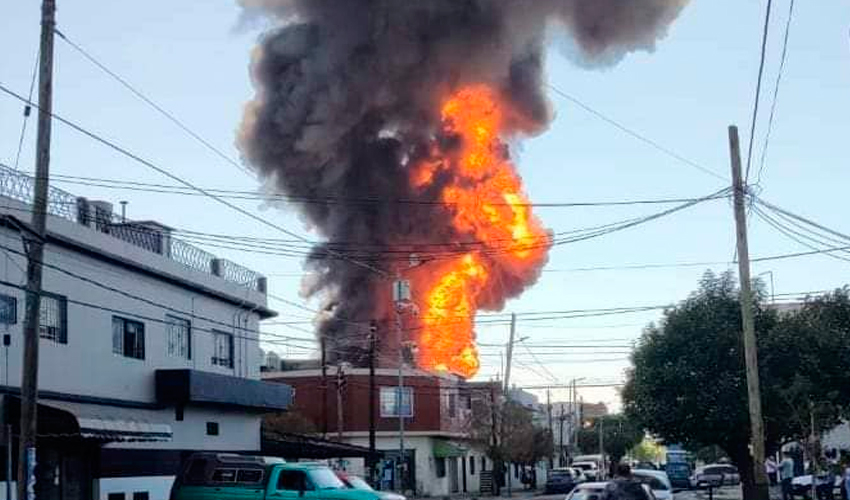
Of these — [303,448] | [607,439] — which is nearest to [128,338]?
[303,448]

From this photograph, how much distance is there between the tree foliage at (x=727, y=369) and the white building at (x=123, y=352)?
38.1ft

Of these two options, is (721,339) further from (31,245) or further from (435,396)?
(435,396)

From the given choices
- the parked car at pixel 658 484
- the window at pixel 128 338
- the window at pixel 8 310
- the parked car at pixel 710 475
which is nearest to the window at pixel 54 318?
the window at pixel 8 310

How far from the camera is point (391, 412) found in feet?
216

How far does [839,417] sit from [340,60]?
33.3 metres

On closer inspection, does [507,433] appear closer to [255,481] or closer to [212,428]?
[212,428]

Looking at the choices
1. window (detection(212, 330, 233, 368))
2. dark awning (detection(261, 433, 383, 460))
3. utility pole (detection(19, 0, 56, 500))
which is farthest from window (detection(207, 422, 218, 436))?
utility pole (detection(19, 0, 56, 500))

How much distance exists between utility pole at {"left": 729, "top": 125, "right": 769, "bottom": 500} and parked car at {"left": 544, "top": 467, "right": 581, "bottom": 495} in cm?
3941

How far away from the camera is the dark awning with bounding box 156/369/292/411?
33688 mm

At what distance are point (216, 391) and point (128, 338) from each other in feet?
12.6

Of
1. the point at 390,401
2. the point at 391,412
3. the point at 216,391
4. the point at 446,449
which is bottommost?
the point at 446,449

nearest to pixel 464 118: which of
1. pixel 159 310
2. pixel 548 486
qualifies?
pixel 548 486

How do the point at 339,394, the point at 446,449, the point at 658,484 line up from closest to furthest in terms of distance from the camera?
1. the point at 658,484
2. the point at 339,394
3. the point at 446,449

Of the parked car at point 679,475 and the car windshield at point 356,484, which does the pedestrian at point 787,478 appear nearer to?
the car windshield at point 356,484
